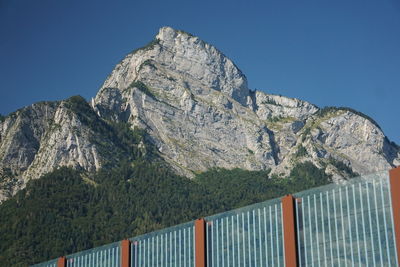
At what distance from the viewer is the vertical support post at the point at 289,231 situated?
265 feet

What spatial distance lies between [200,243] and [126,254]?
15.3 metres

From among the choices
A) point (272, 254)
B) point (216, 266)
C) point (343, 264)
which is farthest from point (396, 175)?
point (216, 266)

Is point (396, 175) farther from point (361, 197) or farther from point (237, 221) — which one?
point (237, 221)

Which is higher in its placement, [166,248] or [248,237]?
[166,248]

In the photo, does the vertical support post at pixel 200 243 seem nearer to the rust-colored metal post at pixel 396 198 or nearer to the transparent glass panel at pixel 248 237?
the transparent glass panel at pixel 248 237

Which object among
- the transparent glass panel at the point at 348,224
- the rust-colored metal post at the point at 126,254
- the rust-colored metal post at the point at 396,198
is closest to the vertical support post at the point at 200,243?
the rust-colored metal post at the point at 126,254

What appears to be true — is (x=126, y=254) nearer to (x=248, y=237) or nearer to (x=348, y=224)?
(x=248, y=237)

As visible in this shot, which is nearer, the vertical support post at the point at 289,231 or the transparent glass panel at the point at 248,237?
the vertical support post at the point at 289,231

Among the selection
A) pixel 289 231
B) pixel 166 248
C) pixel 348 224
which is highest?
pixel 166 248

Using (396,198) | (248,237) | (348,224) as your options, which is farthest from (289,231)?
(396,198)

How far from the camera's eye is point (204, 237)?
93.7 metres

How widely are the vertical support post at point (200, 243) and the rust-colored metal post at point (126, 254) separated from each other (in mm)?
13856

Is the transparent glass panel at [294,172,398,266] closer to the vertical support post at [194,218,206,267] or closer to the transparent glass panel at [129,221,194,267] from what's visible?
the vertical support post at [194,218,206,267]

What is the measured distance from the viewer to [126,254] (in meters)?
105
